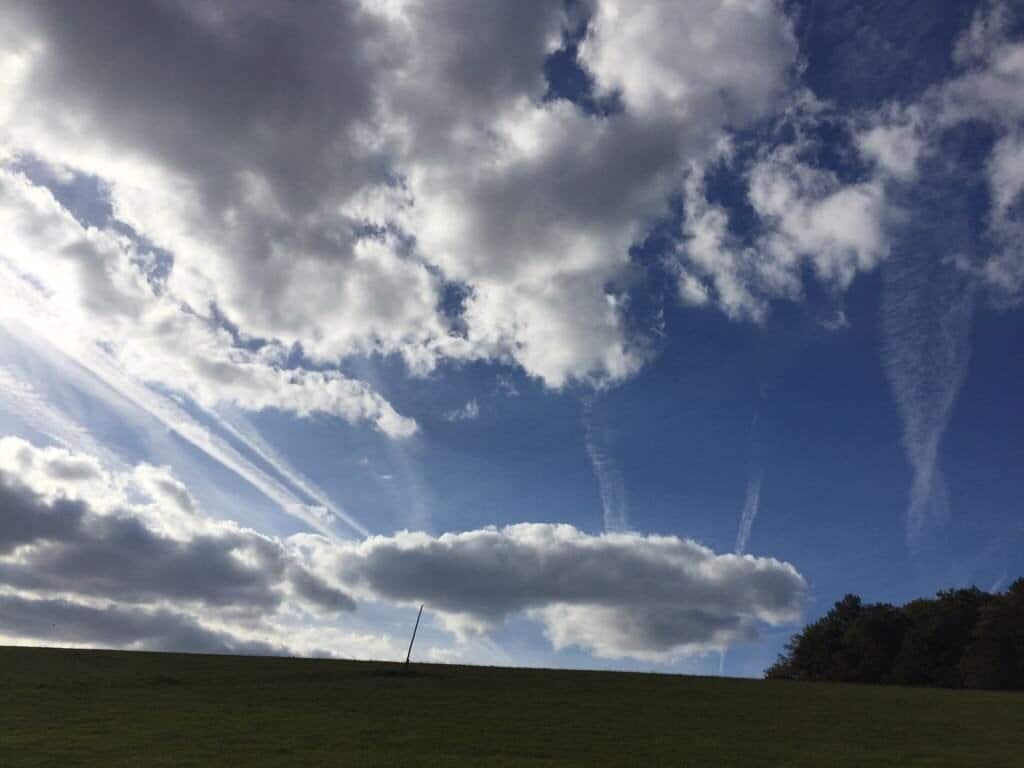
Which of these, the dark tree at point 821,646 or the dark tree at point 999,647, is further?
the dark tree at point 821,646

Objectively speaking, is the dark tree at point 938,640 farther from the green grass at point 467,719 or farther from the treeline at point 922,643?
the green grass at point 467,719

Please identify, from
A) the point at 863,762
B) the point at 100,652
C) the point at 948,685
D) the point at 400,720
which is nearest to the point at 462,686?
the point at 400,720

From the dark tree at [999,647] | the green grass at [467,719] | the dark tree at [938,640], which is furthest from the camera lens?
the dark tree at [938,640]

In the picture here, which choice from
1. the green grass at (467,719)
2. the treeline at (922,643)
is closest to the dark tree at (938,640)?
the treeline at (922,643)

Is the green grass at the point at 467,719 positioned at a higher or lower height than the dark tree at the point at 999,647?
lower

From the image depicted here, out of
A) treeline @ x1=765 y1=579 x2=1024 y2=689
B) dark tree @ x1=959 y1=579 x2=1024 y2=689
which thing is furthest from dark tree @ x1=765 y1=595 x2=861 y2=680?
dark tree @ x1=959 y1=579 x2=1024 y2=689

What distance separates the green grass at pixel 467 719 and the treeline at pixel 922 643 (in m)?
18.0

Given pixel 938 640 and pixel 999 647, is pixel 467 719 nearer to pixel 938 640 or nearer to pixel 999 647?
pixel 999 647

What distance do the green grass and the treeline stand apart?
17992 millimetres

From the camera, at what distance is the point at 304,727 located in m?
42.2

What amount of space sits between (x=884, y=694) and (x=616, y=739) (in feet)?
107

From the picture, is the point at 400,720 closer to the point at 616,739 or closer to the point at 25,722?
the point at 616,739

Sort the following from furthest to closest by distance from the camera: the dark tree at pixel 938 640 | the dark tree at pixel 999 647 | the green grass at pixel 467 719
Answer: the dark tree at pixel 938 640 → the dark tree at pixel 999 647 → the green grass at pixel 467 719

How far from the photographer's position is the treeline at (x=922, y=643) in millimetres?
78688
